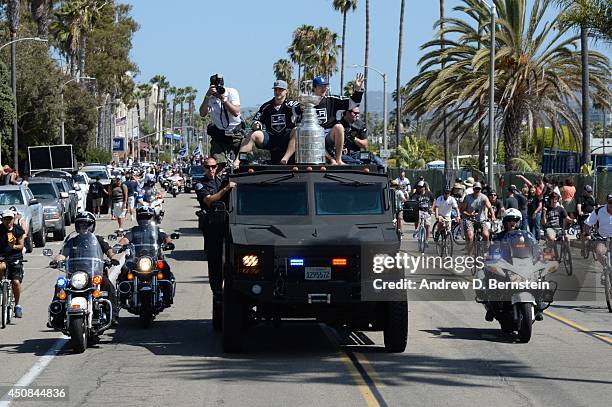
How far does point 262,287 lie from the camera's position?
518 inches

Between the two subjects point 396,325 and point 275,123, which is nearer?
point 396,325

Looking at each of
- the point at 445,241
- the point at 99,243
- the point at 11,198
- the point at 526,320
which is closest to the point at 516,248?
the point at 526,320

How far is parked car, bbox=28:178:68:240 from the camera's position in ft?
113

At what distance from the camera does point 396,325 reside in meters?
13.5

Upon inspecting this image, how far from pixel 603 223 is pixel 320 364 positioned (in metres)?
7.71

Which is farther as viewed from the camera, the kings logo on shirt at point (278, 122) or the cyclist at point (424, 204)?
the cyclist at point (424, 204)

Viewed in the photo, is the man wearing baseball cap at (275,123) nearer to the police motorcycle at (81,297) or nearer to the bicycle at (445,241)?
the police motorcycle at (81,297)

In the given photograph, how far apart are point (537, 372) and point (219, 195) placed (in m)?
4.61

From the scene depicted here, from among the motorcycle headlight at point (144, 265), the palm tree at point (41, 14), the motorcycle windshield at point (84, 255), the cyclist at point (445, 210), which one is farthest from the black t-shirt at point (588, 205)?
the palm tree at point (41, 14)

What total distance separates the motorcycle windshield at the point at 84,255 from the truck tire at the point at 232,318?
6.20 ft

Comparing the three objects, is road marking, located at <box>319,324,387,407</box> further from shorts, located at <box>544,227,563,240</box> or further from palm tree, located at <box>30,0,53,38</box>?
palm tree, located at <box>30,0,53,38</box>

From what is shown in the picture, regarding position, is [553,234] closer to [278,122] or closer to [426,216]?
[426,216]

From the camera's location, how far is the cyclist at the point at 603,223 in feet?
61.1

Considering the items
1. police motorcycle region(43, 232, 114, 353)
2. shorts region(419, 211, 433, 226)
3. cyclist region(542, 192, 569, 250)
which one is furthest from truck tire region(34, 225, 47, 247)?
police motorcycle region(43, 232, 114, 353)
